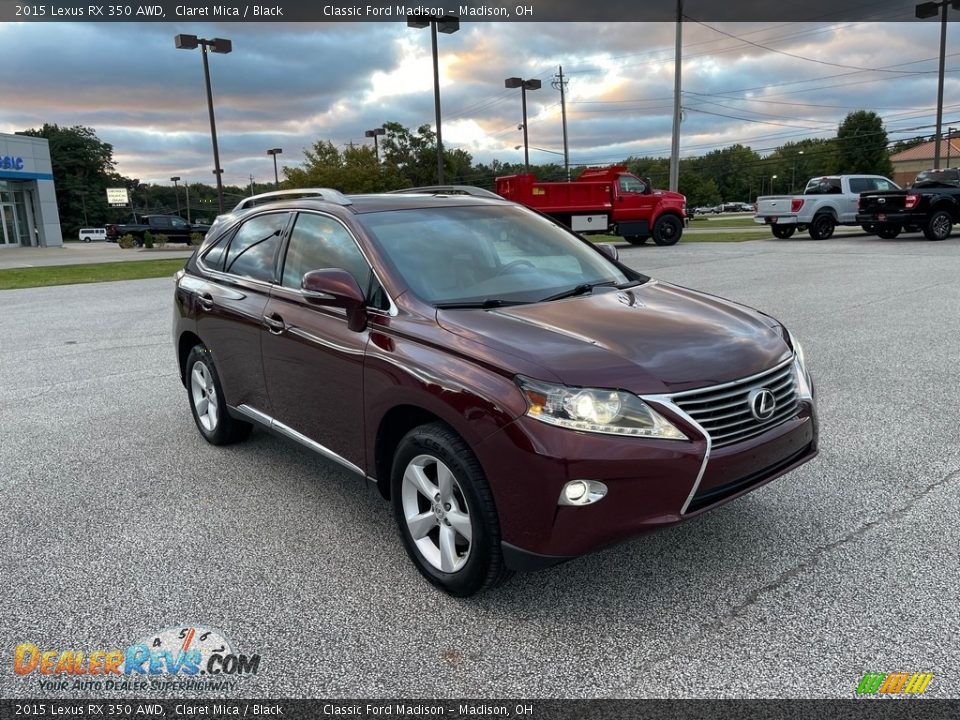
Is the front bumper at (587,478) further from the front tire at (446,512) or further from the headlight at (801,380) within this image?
the headlight at (801,380)

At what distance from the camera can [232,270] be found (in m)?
4.91

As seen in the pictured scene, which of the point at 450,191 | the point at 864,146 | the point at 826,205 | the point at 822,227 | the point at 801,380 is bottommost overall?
the point at 801,380

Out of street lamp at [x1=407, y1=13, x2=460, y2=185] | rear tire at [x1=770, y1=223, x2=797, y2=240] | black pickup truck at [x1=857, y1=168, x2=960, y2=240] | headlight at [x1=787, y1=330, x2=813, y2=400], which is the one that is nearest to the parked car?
street lamp at [x1=407, y1=13, x2=460, y2=185]

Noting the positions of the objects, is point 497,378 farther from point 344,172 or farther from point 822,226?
point 344,172

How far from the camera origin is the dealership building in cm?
4550

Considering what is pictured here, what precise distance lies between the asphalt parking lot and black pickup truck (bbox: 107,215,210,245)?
4463 cm

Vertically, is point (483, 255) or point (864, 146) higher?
point (864, 146)

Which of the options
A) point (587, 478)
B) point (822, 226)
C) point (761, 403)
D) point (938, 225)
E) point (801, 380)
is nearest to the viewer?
point (587, 478)

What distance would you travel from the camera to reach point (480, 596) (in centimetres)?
314

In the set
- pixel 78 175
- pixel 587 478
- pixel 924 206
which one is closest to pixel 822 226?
pixel 924 206

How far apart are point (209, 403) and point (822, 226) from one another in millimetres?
23775

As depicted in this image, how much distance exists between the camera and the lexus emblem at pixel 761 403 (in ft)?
9.89

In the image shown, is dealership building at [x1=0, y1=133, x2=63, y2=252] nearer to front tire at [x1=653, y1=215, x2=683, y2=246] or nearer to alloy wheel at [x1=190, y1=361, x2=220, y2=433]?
front tire at [x1=653, y1=215, x2=683, y2=246]

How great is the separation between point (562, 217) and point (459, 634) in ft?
76.7
